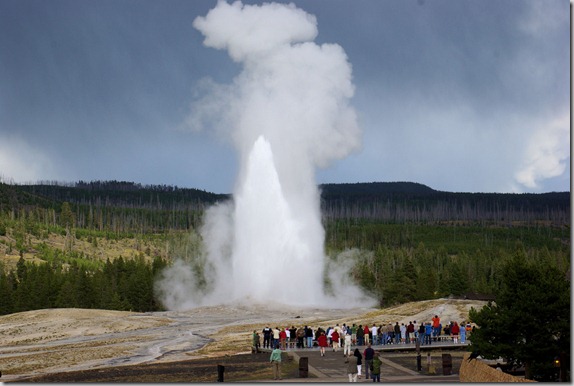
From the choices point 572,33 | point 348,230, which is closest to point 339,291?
point 572,33

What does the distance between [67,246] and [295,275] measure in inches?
3831

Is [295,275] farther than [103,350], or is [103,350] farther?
[295,275]

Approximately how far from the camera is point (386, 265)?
354ft

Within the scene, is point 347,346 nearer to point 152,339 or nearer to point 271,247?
point 152,339

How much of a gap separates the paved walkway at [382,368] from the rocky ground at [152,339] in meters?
2.07

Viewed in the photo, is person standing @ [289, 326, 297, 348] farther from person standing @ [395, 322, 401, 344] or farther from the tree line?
the tree line

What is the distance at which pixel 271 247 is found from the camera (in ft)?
243

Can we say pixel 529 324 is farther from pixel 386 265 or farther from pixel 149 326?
pixel 386 265

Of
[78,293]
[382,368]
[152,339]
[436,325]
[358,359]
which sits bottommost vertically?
[152,339]

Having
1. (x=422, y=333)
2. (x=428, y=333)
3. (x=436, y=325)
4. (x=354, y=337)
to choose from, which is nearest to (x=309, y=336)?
(x=354, y=337)

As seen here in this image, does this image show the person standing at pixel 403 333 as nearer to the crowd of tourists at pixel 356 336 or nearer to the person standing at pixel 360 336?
the crowd of tourists at pixel 356 336

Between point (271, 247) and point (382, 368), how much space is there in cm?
4741

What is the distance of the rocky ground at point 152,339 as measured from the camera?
29.1 m

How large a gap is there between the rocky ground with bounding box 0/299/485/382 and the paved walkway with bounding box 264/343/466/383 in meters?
2.07
